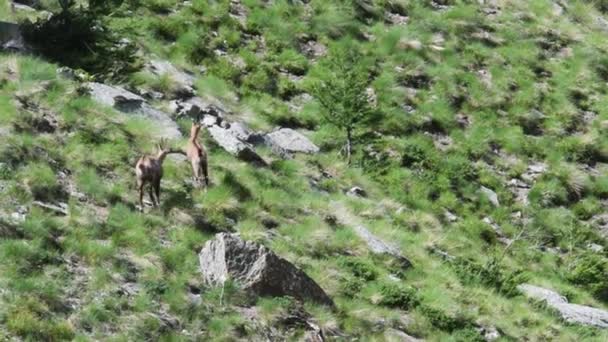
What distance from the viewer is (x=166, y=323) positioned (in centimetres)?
923

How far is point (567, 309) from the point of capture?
45.5 feet

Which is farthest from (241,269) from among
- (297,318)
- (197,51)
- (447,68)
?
(447,68)

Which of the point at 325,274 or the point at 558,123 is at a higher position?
the point at 325,274

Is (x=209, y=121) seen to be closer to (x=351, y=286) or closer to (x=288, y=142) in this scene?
(x=288, y=142)

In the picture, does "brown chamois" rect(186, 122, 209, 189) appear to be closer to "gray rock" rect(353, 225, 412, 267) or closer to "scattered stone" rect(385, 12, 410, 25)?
"gray rock" rect(353, 225, 412, 267)

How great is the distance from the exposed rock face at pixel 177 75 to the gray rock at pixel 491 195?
7.05 m

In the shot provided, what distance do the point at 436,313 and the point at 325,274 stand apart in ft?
5.83

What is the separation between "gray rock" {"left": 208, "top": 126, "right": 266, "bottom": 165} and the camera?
15.0 meters

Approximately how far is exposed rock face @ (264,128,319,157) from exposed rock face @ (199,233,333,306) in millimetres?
6218

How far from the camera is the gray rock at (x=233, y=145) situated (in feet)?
49.1

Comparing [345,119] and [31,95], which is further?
[345,119]

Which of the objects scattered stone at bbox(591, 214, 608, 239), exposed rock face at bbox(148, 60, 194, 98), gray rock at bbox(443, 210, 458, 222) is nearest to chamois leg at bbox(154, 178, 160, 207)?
exposed rock face at bbox(148, 60, 194, 98)

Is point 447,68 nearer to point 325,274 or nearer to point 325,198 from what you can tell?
point 325,198

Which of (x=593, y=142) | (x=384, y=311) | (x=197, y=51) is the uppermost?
(x=384, y=311)
